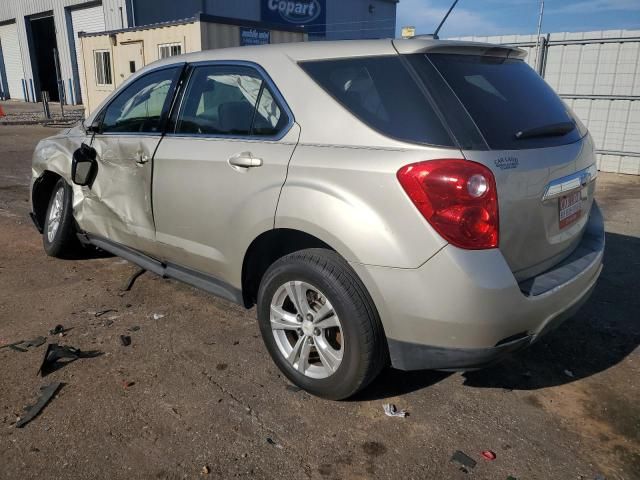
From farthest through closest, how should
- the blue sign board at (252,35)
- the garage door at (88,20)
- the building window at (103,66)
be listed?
the garage door at (88,20)
the building window at (103,66)
the blue sign board at (252,35)

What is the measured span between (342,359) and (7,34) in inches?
1421

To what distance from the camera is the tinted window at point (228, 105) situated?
9.68 ft

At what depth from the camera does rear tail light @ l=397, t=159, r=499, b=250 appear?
223 cm

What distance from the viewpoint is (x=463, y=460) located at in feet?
7.95

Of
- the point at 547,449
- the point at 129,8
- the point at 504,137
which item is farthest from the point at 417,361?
the point at 129,8

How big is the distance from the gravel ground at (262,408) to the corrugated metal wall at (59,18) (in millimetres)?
20031

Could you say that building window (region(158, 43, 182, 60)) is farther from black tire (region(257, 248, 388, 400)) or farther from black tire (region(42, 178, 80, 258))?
black tire (region(257, 248, 388, 400))

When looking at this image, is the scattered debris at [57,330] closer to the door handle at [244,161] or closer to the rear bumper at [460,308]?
the door handle at [244,161]

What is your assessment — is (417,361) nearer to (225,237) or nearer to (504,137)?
(504,137)

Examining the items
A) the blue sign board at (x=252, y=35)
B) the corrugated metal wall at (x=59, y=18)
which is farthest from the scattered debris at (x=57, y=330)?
the corrugated metal wall at (x=59, y=18)

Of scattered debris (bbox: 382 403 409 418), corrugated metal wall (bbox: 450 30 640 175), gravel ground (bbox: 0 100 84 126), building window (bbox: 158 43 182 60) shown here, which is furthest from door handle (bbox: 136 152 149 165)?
gravel ground (bbox: 0 100 84 126)

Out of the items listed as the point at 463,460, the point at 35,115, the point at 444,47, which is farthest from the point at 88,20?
the point at 463,460

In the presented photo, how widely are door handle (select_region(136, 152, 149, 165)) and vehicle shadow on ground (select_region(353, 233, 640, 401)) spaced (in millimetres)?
2076

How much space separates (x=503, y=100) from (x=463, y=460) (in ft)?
5.64
